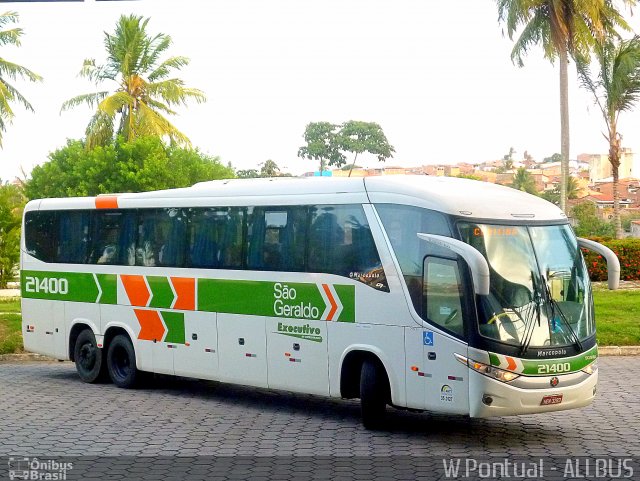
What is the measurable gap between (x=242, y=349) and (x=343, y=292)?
2.25 metres

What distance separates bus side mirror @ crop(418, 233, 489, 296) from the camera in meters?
11.4

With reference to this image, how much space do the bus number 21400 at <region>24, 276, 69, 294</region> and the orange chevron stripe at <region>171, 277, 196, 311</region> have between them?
10.1 feet

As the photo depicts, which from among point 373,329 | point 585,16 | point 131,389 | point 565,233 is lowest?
point 131,389

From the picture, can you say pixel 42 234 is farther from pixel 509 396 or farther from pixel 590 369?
pixel 590 369

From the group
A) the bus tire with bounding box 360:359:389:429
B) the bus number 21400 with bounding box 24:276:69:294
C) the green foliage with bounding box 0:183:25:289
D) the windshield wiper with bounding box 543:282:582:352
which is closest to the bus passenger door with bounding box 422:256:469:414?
the bus tire with bounding box 360:359:389:429

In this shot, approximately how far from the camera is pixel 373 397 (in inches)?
504

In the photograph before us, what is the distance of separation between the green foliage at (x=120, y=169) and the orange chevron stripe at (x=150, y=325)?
39470 mm

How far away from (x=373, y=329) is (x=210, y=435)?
2.26m

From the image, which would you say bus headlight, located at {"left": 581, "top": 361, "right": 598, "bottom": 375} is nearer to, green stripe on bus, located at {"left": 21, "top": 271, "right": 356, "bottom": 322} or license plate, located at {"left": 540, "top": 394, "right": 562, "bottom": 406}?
license plate, located at {"left": 540, "top": 394, "right": 562, "bottom": 406}

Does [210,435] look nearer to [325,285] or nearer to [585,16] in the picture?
[325,285]

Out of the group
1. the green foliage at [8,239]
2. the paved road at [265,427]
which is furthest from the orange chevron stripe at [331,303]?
the green foliage at [8,239]

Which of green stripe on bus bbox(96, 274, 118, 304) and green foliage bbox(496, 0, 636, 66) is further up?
green foliage bbox(496, 0, 636, 66)

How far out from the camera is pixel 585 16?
42125 mm

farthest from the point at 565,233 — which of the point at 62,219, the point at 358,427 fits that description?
the point at 62,219
